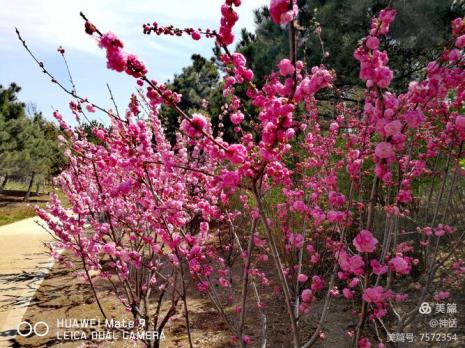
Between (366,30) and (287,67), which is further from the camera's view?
(366,30)

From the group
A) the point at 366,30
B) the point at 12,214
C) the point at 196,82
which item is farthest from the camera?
the point at 196,82

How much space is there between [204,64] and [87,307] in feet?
63.4

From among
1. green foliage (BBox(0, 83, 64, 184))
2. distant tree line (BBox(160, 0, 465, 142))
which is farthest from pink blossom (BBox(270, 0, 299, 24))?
green foliage (BBox(0, 83, 64, 184))

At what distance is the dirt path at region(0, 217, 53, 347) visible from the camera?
15.2 feet

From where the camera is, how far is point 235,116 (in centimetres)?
211

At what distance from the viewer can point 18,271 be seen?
6867 millimetres

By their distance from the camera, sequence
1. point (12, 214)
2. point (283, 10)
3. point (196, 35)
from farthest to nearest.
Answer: point (12, 214), point (196, 35), point (283, 10)

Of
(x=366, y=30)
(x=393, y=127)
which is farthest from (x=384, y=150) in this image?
(x=366, y=30)

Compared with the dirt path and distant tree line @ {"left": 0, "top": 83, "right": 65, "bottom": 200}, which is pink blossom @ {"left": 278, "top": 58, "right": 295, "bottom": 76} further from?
distant tree line @ {"left": 0, "top": 83, "right": 65, "bottom": 200}

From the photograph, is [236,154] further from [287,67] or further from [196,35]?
[196,35]

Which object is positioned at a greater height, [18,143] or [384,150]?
[18,143]

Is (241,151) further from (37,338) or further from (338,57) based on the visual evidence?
(338,57)

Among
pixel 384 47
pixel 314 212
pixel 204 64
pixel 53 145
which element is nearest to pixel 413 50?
pixel 384 47

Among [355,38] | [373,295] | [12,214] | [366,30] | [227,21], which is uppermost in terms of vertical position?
[366,30]
